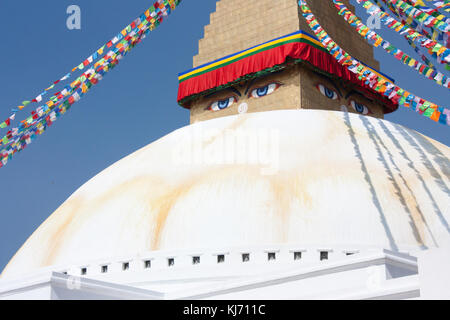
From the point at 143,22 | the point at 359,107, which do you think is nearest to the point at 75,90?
the point at 143,22

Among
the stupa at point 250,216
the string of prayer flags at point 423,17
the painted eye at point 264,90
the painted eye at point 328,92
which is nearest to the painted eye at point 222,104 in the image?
the painted eye at point 264,90

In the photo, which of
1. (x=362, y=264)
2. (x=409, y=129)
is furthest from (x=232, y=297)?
(x=409, y=129)

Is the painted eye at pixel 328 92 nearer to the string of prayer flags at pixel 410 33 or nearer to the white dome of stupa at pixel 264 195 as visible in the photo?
the white dome of stupa at pixel 264 195

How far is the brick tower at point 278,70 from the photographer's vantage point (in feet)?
41.7

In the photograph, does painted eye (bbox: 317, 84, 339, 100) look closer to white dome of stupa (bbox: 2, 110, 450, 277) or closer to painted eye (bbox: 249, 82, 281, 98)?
painted eye (bbox: 249, 82, 281, 98)

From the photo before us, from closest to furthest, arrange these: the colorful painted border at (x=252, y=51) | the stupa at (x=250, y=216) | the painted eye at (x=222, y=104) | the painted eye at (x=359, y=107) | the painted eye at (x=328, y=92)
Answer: the stupa at (x=250, y=216) < the colorful painted border at (x=252, y=51) < the painted eye at (x=328, y=92) < the painted eye at (x=222, y=104) < the painted eye at (x=359, y=107)

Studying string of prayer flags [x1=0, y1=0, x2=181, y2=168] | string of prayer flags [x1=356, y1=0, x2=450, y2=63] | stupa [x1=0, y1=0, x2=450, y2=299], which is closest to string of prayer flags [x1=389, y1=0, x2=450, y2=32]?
string of prayer flags [x1=356, y1=0, x2=450, y2=63]

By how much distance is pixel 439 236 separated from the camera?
7.00 meters

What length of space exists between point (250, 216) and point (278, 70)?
6223 millimetres

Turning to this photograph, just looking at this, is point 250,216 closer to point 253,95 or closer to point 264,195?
point 264,195

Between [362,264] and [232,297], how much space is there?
1.26m

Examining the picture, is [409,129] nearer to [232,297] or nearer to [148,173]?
[148,173]

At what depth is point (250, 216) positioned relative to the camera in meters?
7.14

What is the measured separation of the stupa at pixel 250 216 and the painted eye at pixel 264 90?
12.2ft
